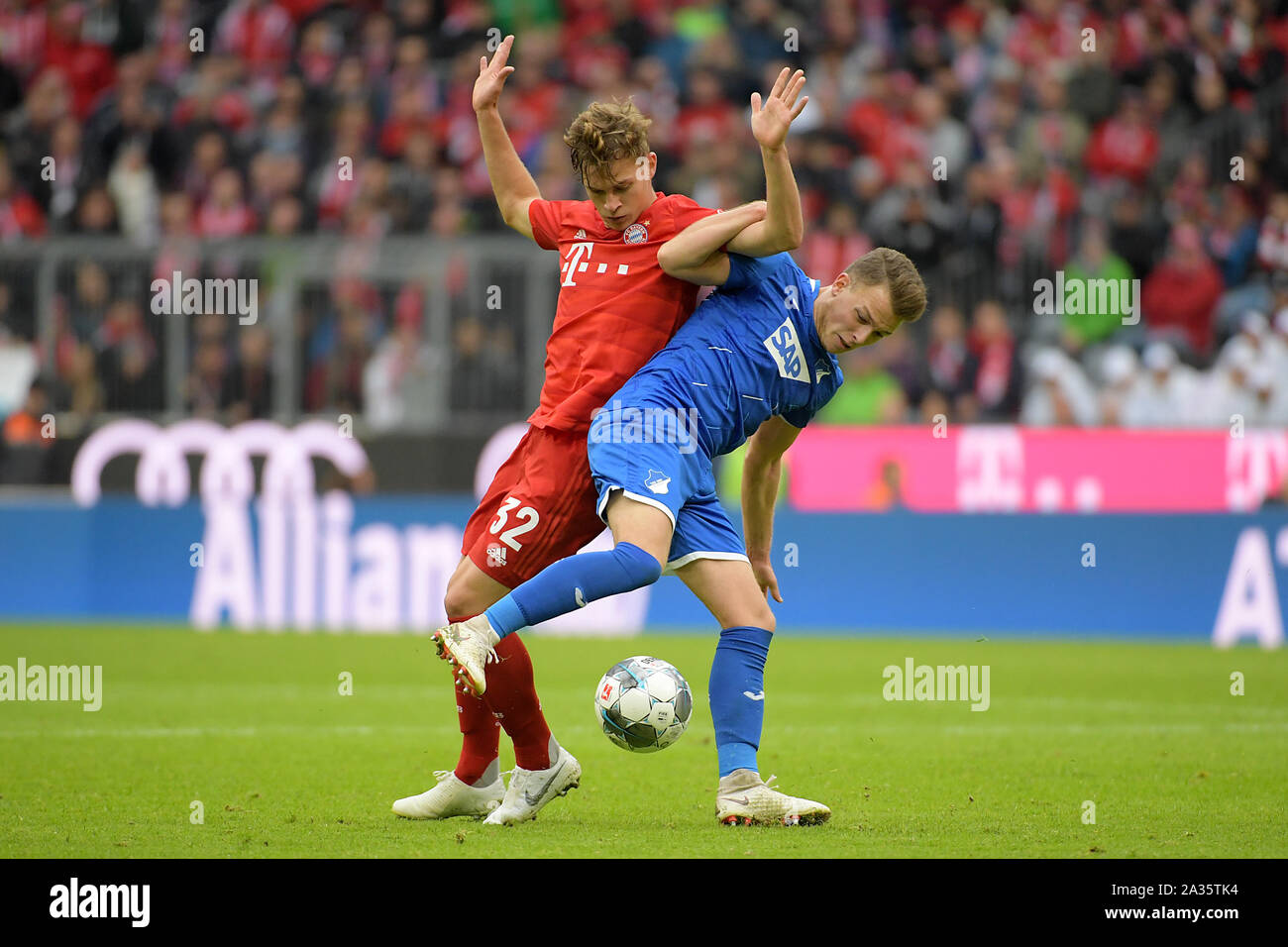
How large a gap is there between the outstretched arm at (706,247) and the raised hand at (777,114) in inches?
9.8

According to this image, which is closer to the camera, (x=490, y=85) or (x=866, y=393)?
(x=490, y=85)

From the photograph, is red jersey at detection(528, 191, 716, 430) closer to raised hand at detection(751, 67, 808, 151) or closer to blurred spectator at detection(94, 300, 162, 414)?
raised hand at detection(751, 67, 808, 151)

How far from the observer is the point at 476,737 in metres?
6.37

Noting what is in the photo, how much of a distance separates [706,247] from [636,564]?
1.11 metres

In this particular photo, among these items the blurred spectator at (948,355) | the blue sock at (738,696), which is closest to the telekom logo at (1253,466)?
the blurred spectator at (948,355)

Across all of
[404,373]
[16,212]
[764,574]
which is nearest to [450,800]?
→ [764,574]

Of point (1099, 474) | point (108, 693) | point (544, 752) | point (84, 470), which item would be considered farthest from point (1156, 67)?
point (544, 752)

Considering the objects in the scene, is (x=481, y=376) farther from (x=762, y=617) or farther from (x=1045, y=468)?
(x=762, y=617)

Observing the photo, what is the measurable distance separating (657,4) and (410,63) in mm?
3085

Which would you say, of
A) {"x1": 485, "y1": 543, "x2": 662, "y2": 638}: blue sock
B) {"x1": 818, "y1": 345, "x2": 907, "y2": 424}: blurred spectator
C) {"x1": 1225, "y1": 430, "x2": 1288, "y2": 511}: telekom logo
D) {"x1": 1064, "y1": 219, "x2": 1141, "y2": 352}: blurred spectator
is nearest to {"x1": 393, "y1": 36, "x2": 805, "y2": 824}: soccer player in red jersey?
{"x1": 485, "y1": 543, "x2": 662, "y2": 638}: blue sock

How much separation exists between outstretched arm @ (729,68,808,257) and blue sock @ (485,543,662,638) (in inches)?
43.8

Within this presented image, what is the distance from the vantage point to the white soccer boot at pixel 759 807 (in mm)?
5941

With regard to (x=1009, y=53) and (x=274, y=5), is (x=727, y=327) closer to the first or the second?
(x=1009, y=53)

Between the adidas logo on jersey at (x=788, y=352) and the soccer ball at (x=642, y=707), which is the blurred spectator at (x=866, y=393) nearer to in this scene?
the adidas logo on jersey at (x=788, y=352)
